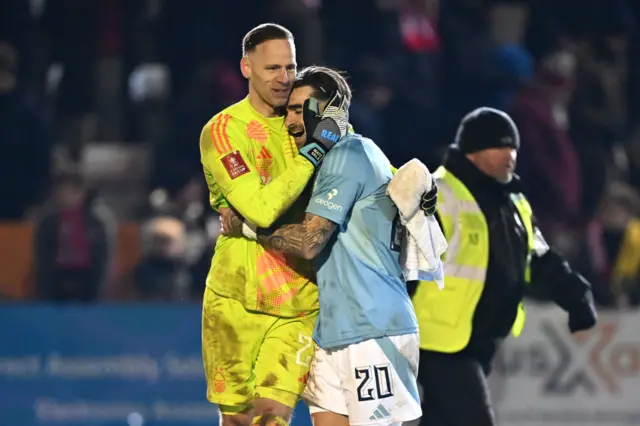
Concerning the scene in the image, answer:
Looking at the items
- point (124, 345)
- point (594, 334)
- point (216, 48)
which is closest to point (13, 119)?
point (216, 48)

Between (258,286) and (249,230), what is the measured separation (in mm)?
274

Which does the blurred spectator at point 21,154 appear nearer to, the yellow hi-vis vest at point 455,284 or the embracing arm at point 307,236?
the yellow hi-vis vest at point 455,284

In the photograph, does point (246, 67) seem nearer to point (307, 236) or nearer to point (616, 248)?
point (307, 236)

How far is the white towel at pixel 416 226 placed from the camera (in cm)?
634

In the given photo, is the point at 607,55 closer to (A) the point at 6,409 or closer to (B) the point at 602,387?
(B) the point at 602,387

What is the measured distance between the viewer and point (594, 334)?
11.1 metres

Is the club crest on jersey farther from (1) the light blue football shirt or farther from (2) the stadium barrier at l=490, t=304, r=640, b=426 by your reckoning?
(2) the stadium barrier at l=490, t=304, r=640, b=426

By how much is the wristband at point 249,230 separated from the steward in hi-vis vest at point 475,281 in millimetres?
1524

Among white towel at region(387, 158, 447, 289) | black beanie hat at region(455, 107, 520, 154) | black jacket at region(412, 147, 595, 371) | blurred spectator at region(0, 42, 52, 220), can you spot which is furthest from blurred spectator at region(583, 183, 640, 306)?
white towel at region(387, 158, 447, 289)

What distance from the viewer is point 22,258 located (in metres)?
11.9

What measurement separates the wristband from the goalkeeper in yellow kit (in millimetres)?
89

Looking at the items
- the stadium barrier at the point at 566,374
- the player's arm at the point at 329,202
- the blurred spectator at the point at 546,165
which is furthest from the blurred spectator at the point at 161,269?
the player's arm at the point at 329,202

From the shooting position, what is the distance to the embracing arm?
20.6 feet

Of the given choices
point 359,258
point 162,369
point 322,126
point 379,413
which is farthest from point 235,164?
point 162,369
